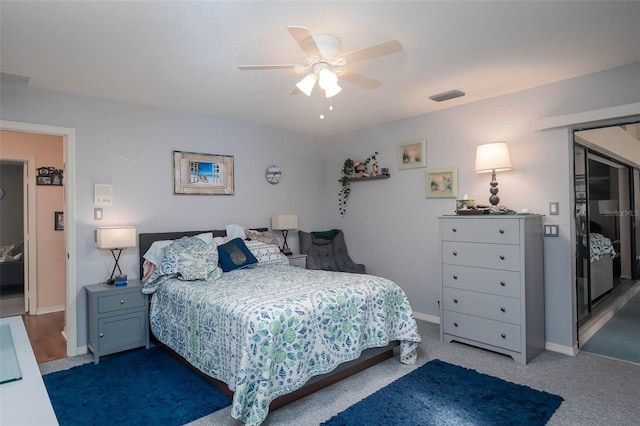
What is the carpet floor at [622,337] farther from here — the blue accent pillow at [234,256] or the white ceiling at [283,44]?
the blue accent pillow at [234,256]

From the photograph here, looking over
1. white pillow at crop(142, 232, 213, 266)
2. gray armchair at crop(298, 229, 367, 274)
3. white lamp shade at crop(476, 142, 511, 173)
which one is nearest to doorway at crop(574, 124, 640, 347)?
white lamp shade at crop(476, 142, 511, 173)

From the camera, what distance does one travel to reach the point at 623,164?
3227 mm

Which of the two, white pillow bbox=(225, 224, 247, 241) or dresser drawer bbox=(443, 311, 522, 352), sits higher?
white pillow bbox=(225, 224, 247, 241)

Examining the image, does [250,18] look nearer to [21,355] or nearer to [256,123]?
[21,355]

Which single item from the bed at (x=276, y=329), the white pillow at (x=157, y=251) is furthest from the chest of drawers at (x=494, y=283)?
the white pillow at (x=157, y=251)

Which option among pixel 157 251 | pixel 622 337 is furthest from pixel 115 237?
pixel 622 337

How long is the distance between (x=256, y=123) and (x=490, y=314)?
3459mm

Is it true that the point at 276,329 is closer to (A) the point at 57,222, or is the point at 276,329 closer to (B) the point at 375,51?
(B) the point at 375,51

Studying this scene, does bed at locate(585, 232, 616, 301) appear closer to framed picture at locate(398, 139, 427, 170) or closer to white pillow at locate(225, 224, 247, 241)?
framed picture at locate(398, 139, 427, 170)

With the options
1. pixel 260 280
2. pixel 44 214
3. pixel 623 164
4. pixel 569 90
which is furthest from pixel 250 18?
pixel 44 214

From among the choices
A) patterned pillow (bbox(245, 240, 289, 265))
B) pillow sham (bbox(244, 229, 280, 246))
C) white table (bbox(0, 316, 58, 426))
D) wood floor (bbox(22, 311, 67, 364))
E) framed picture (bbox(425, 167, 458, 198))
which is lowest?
wood floor (bbox(22, 311, 67, 364))

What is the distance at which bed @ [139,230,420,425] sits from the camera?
217 centimetres

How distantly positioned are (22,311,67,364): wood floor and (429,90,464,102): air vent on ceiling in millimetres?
4332

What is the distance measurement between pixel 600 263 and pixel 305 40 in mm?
3384
